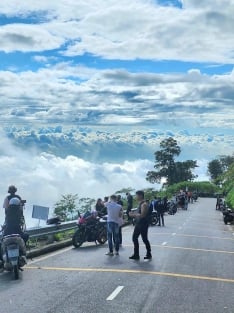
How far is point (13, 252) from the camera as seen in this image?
12.4 meters

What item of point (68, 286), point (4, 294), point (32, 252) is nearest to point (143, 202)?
point (32, 252)

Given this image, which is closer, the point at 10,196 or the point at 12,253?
the point at 12,253

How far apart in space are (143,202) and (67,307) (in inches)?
260

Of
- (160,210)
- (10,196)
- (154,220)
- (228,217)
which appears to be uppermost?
(10,196)

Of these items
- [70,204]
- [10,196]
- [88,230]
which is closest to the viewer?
[10,196]

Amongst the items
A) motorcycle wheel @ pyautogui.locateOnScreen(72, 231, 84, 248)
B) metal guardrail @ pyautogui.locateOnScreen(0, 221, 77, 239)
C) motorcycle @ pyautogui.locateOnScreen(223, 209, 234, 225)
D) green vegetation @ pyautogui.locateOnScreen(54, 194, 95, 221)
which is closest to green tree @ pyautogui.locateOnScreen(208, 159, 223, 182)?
green vegetation @ pyautogui.locateOnScreen(54, 194, 95, 221)

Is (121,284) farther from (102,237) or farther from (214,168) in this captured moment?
(214,168)

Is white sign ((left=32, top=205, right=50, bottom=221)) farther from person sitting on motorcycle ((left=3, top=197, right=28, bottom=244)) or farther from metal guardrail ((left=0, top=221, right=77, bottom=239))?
person sitting on motorcycle ((left=3, top=197, right=28, bottom=244))

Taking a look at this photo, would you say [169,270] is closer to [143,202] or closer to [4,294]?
[143,202]

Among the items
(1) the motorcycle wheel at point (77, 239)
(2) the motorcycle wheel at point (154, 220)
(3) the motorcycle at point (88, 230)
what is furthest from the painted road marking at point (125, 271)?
(2) the motorcycle wheel at point (154, 220)

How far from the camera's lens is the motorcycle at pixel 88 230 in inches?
758

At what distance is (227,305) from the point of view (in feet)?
32.3

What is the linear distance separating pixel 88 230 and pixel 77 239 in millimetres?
582

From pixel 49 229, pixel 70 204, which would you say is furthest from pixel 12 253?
pixel 70 204
